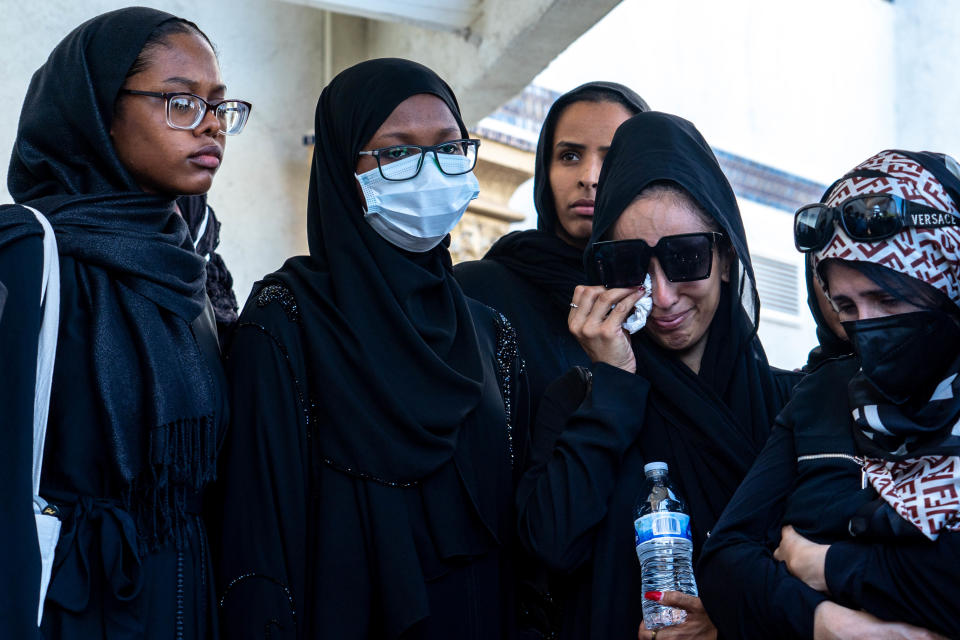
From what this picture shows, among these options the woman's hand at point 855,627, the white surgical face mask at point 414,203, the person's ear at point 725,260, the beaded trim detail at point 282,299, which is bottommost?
the woman's hand at point 855,627

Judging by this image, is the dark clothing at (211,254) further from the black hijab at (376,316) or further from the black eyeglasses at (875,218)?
the black eyeglasses at (875,218)

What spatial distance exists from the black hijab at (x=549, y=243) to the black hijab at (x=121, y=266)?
A: 94 cm

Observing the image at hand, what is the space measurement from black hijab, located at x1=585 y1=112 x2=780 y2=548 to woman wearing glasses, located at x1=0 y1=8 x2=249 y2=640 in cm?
80

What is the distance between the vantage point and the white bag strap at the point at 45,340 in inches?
76.0

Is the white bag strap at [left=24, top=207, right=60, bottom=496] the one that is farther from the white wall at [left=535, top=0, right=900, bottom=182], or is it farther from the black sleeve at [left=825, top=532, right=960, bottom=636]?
the white wall at [left=535, top=0, right=900, bottom=182]

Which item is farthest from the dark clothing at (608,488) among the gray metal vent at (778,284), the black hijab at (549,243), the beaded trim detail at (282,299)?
the gray metal vent at (778,284)

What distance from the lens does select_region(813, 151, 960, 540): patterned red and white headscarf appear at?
1.61 m

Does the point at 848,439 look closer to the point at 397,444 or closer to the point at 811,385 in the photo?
the point at 811,385

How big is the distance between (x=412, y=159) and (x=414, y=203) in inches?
3.7

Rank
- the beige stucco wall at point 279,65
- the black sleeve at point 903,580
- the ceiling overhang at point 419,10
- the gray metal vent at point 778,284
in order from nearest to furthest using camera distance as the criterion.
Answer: the black sleeve at point 903,580 < the beige stucco wall at point 279,65 < the ceiling overhang at point 419,10 < the gray metal vent at point 778,284

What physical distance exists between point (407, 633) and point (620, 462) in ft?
1.68

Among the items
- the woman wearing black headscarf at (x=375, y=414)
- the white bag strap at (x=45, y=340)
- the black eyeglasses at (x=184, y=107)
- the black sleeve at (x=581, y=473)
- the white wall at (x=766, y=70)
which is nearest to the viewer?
the white bag strap at (x=45, y=340)

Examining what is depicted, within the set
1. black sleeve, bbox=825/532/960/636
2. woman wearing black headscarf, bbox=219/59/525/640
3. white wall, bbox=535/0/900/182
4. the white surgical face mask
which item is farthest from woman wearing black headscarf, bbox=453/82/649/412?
white wall, bbox=535/0/900/182

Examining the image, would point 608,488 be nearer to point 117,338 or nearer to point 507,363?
point 507,363
